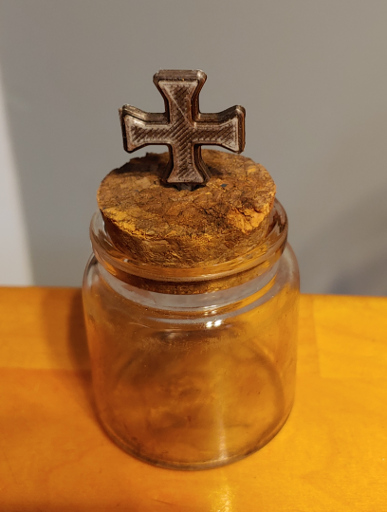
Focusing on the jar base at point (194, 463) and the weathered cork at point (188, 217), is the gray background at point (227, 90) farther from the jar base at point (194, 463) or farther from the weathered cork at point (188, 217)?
the jar base at point (194, 463)

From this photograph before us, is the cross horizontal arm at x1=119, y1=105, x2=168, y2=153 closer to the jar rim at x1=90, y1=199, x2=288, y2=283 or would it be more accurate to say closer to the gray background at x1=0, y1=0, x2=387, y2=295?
the jar rim at x1=90, y1=199, x2=288, y2=283

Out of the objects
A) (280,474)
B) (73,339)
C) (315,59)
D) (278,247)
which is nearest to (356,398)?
(280,474)

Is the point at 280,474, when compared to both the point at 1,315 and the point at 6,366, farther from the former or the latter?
the point at 1,315

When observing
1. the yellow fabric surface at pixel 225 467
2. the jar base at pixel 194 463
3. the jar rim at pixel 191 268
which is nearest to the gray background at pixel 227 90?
the yellow fabric surface at pixel 225 467

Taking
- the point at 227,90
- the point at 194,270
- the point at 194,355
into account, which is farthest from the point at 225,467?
the point at 227,90

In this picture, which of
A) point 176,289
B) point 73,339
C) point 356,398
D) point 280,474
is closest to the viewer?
point 176,289

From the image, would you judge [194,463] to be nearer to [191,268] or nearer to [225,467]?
[225,467]

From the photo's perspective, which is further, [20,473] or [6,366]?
[6,366]

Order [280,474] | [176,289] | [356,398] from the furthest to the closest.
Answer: [356,398] → [280,474] → [176,289]
